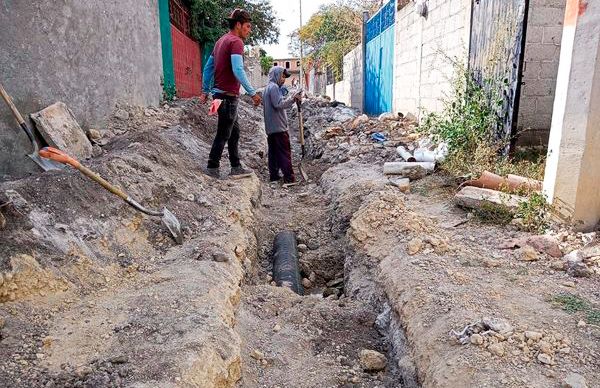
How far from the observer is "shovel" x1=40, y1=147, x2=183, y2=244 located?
9.73ft

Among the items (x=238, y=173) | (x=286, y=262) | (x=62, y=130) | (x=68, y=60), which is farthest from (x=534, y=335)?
(x=68, y=60)

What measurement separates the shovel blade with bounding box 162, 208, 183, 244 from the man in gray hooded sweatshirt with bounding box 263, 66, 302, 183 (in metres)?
2.87

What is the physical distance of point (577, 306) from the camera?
238cm

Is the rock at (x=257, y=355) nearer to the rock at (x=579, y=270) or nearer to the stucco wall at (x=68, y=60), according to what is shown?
the rock at (x=579, y=270)

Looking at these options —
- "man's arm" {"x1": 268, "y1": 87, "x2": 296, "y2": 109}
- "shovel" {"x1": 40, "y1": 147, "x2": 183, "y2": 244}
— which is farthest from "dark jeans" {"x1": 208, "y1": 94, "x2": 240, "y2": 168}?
"shovel" {"x1": 40, "y1": 147, "x2": 183, "y2": 244}

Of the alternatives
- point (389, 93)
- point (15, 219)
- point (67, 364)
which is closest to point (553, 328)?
point (67, 364)

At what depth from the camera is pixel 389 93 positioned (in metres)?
10.2

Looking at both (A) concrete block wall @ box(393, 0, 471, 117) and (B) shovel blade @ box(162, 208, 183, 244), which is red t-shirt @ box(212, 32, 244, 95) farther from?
(A) concrete block wall @ box(393, 0, 471, 117)

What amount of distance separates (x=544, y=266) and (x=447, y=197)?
1.59 metres

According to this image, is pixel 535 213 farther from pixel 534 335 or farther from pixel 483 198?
pixel 534 335

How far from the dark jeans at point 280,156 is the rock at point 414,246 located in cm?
336

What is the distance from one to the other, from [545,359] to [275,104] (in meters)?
4.65

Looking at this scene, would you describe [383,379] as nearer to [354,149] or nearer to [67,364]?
[67,364]

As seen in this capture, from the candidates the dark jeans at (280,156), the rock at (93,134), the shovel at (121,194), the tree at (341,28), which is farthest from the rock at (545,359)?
the tree at (341,28)
